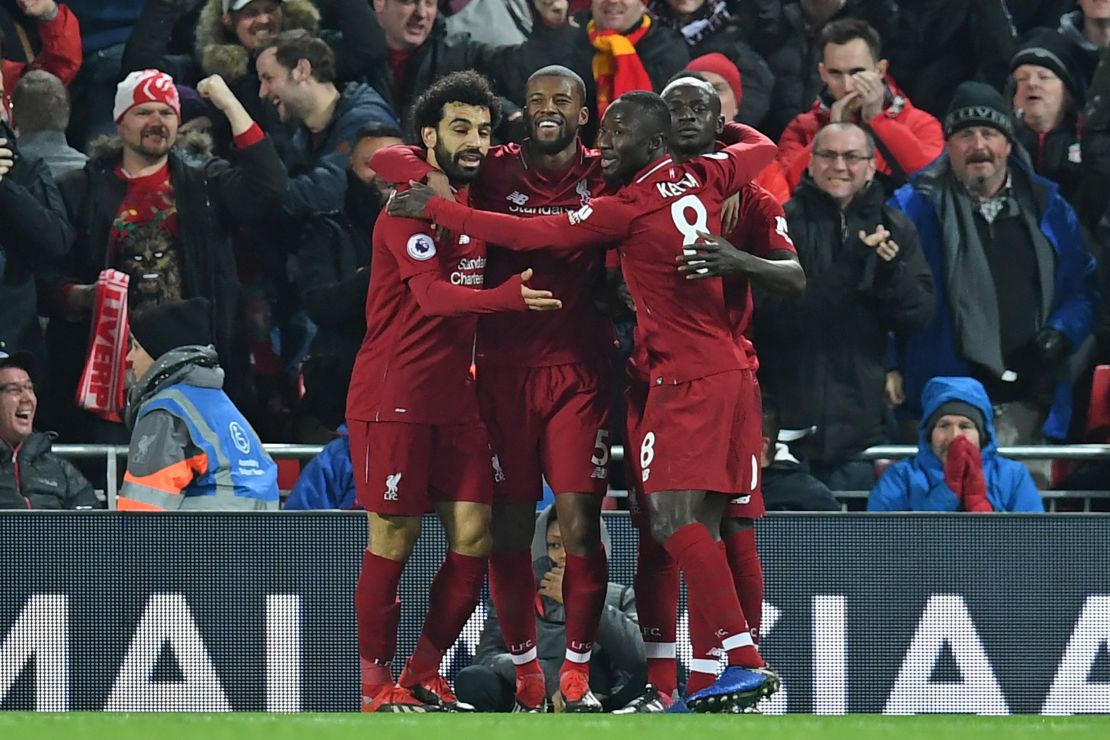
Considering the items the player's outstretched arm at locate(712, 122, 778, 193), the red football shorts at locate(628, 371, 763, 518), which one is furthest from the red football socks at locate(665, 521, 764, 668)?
the player's outstretched arm at locate(712, 122, 778, 193)

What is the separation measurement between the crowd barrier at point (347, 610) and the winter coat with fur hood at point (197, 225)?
1597 millimetres

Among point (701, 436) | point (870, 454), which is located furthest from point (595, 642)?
point (870, 454)

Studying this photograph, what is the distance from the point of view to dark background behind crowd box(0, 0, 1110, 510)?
28.3 feet

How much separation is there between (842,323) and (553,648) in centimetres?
229

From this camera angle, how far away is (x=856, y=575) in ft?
23.7

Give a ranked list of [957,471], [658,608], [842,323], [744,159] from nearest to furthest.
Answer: [744,159], [658,608], [957,471], [842,323]

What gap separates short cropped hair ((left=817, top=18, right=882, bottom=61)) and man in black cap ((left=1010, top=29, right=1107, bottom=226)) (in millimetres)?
718

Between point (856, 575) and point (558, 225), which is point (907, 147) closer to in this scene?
point (856, 575)

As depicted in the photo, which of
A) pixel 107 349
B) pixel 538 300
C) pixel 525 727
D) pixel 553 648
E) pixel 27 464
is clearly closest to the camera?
pixel 525 727

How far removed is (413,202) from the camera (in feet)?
21.0

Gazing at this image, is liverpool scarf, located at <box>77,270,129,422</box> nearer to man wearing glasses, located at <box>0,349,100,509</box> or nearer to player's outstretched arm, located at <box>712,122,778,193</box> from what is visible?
man wearing glasses, located at <box>0,349,100,509</box>

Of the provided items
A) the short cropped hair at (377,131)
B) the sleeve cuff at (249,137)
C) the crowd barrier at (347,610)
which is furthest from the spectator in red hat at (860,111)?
the crowd barrier at (347,610)

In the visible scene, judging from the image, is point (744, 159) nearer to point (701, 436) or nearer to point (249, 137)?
point (701, 436)

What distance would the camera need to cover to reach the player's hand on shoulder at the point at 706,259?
6.22 meters
